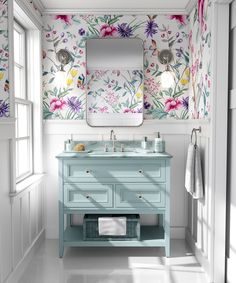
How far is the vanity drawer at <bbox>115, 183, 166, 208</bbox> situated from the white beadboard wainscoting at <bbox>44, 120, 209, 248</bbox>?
0.66 m

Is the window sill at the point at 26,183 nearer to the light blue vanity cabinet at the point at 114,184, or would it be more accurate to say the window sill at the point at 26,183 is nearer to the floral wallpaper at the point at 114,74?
the light blue vanity cabinet at the point at 114,184

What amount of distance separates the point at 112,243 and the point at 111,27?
87.6 inches

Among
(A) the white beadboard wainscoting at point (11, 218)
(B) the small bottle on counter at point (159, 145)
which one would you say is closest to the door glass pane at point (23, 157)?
(A) the white beadboard wainscoting at point (11, 218)

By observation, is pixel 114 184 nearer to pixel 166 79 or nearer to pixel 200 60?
pixel 166 79

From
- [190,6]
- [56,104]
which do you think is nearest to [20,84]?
[56,104]

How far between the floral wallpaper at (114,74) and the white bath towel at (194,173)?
80cm

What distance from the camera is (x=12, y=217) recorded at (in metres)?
2.80

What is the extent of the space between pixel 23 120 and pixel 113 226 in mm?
1364

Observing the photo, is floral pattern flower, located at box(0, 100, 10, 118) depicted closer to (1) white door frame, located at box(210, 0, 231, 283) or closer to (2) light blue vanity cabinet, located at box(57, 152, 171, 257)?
(2) light blue vanity cabinet, located at box(57, 152, 171, 257)

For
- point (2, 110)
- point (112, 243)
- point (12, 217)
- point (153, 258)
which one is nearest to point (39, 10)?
point (2, 110)

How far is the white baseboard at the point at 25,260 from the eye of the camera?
9.25ft

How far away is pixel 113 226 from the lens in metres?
3.42

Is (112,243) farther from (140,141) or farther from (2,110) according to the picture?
(2,110)

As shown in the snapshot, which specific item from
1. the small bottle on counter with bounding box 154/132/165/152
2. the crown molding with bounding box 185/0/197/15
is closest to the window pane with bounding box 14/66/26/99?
the small bottle on counter with bounding box 154/132/165/152
